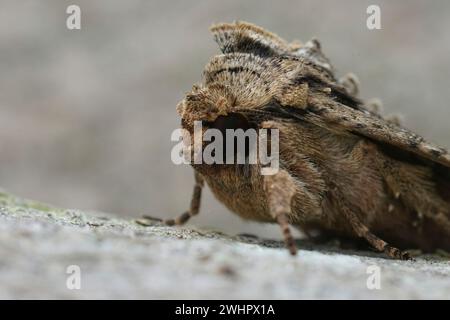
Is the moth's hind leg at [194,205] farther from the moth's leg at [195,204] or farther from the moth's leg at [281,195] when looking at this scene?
the moth's leg at [281,195]

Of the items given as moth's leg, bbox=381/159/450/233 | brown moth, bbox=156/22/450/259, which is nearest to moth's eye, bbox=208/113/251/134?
brown moth, bbox=156/22/450/259

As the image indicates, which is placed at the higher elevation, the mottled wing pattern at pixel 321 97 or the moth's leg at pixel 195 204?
the mottled wing pattern at pixel 321 97

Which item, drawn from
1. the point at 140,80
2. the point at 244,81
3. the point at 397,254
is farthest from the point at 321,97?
the point at 140,80

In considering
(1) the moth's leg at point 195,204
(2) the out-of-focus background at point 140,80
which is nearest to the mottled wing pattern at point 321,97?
(1) the moth's leg at point 195,204

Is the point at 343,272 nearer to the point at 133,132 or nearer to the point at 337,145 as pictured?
the point at 337,145

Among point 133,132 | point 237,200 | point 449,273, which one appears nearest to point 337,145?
point 237,200

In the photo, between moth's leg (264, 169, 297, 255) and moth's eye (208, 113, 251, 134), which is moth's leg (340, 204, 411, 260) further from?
moth's eye (208, 113, 251, 134)
